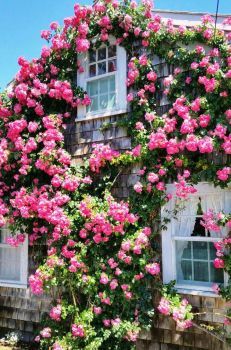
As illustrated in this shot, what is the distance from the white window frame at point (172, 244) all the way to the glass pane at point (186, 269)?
136 mm

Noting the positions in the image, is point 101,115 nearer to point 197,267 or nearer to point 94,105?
point 94,105

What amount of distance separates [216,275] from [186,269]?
498 millimetres

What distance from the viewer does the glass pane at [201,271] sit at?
5.88 metres

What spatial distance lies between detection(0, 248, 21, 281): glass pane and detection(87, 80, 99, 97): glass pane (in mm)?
3494

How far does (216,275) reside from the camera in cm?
578

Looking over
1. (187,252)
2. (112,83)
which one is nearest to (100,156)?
(112,83)

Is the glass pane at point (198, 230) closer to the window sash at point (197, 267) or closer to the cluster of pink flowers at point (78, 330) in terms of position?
the window sash at point (197, 267)

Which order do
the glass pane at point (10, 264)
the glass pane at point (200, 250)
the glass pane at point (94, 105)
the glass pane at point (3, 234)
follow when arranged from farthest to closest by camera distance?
the glass pane at point (3, 234) → the glass pane at point (10, 264) → the glass pane at point (94, 105) → the glass pane at point (200, 250)

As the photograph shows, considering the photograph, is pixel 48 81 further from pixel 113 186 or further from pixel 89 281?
pixel 89 281

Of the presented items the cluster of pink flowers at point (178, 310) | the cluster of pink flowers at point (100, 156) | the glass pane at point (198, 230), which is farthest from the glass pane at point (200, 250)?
the cluster of pink flowers at point (100, 156)

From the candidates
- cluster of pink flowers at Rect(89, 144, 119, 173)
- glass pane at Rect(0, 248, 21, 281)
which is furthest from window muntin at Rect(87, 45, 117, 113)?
glass pane at Rect(0, 248, 21, 281)

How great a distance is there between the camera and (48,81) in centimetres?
774

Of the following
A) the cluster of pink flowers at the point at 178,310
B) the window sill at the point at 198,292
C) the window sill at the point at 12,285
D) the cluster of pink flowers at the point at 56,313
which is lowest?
the cluster of pink flowers at the point at 56,313

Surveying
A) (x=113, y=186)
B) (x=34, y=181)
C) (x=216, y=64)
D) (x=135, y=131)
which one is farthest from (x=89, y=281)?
(x=216, y=64)
